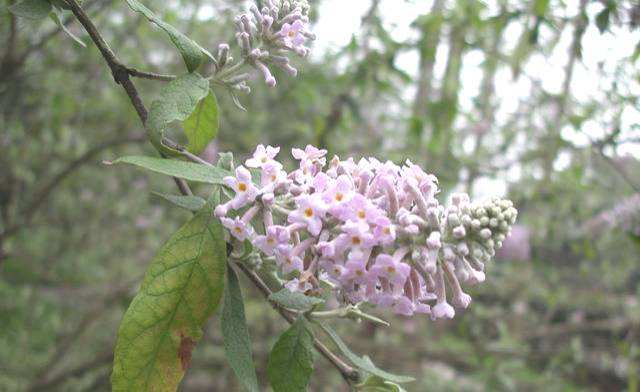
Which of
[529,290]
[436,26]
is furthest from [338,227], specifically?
[529,290]

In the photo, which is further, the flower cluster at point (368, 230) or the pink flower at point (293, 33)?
the pink flower at point (293, 33)

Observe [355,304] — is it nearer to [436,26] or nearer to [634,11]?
[634,11]

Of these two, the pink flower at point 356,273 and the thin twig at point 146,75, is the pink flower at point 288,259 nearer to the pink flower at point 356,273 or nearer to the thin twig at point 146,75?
the pink flower at point 356,273

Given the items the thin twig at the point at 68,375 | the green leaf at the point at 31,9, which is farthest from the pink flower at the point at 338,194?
the thin twig at the point at 68,375

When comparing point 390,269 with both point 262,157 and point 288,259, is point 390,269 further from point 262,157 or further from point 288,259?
point 262,157

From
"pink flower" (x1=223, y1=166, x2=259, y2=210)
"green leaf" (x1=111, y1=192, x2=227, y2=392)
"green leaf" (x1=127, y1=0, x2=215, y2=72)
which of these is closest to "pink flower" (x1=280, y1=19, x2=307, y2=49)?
"green leaf" (x1=127, y1=0, x2=215, y2=72)

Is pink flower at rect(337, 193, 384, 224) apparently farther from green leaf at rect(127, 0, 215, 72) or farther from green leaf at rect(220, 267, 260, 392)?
green leaf at rect(127, 0, 215, 72)
